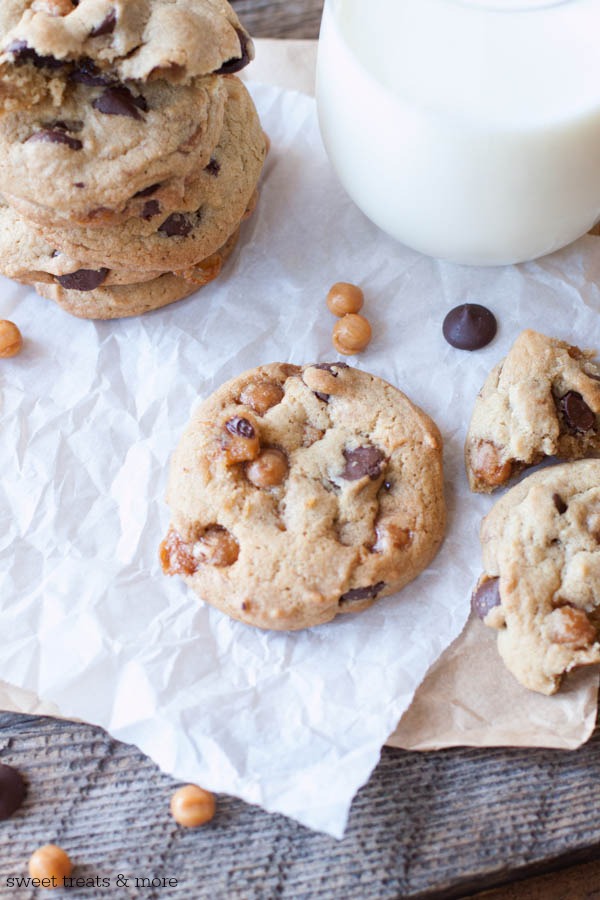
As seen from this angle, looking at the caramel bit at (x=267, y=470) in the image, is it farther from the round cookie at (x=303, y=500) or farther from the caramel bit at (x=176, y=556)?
the caramel bit at (x=176, y=556)

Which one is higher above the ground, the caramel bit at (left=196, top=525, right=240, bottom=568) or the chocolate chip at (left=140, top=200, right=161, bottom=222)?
the chocolate chip at (left=140, top=200, right=161, bottom=222)

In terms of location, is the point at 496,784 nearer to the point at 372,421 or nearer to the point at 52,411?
the point at 372,421

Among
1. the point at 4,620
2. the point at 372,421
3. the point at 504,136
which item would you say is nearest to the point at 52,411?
the point at 4,620

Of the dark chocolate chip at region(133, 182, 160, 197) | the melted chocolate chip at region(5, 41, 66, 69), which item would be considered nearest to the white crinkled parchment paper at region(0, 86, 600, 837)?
the dark chocolate chip at region(133, 182, 160, 197)

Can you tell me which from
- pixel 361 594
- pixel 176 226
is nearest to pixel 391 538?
pixel 361 594

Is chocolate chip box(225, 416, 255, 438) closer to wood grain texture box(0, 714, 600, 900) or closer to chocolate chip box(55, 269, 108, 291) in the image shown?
chocolate chip box(55, 269, 108, 291)

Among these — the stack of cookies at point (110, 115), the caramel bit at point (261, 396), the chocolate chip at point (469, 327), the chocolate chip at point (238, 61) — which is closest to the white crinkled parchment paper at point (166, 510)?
the chocolate chip at point (469, 327)

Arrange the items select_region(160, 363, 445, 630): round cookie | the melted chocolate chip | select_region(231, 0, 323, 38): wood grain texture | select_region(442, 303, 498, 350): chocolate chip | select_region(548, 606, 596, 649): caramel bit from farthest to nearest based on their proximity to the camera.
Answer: select_region(231, 0, 323, 38): wood grain texture, select_region(442, 303, 498, 350): chocolate chip, select_region(160, 363, 445, 630): round cookie, select_region(548, 606, 596, 649): caramel bit, the melted chocolate chip

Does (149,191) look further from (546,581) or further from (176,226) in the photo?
(546,581)

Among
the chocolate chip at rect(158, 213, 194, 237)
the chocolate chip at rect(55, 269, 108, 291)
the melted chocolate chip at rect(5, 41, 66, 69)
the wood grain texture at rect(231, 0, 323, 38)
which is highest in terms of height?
the melted chocolate chip at rect(5, 41, 66, 69)
